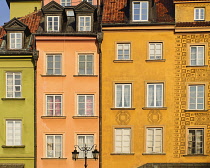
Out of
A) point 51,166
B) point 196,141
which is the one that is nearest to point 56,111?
point 51,166

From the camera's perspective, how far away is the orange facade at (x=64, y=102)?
25.9m

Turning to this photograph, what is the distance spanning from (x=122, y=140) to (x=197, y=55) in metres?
7.25

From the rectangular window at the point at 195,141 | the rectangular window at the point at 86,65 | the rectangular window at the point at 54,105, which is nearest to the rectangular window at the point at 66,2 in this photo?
the rectangular window at the point at 86,65

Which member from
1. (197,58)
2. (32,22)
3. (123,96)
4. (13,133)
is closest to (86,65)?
(123,96)

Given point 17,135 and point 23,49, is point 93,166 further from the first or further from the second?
point 23,49

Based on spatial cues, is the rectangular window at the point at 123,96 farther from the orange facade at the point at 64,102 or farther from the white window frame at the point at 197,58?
the white window frame at the point at 197,58

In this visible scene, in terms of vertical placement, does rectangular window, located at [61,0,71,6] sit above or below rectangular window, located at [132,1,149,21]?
above

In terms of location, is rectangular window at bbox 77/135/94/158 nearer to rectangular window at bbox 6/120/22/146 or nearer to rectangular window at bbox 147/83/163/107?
rectangular window at bbox 6/120/22/146

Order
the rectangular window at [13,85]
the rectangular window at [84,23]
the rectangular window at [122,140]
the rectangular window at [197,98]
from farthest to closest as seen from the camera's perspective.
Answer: the rectangular window at [84,23] < the rectangular window at [13,85] < the rectangular window at [122,140] < the rectangular window at [197,98]

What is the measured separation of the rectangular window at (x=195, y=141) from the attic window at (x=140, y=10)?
7971 millimetres

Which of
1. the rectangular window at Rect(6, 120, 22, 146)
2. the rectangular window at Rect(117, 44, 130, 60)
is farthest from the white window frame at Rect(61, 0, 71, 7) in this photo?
the rectangular window at Rect(6, 120, 22, 146)

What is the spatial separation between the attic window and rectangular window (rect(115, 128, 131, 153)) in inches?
287

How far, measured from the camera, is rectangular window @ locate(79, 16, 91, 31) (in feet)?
88.1

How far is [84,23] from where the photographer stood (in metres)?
26.9
